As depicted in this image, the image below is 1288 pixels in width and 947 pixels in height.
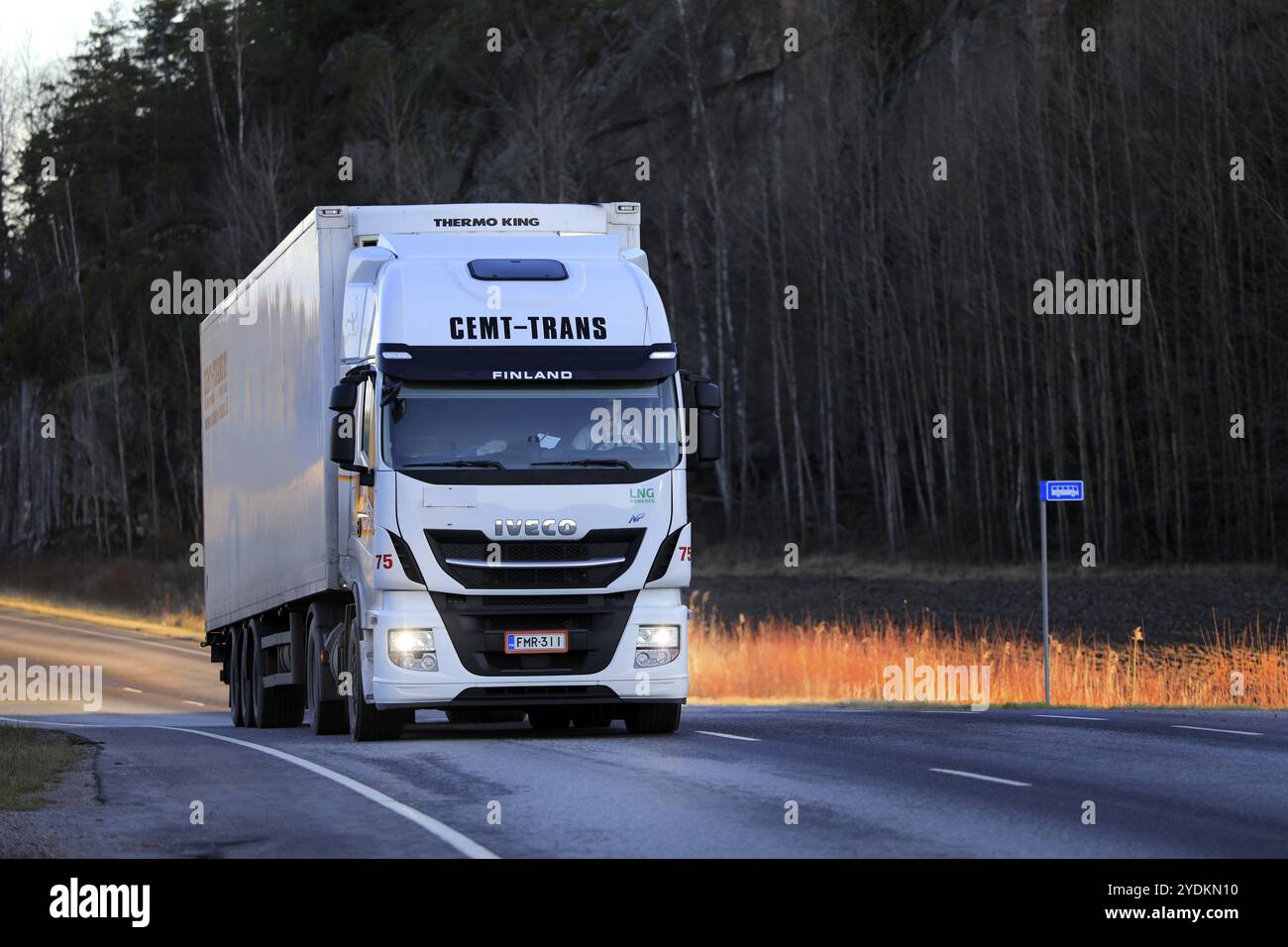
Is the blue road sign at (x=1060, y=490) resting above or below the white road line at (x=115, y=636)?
above

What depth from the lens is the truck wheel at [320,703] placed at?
2147 centimetres

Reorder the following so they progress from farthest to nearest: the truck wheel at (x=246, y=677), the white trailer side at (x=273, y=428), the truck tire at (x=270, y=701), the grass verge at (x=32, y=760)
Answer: the truck wheel at (x=246, y=677) < the truck tire at (x=270, y=701) < the white trailer side at (x=273, y=428) < the grass verge at (x=32, y=760)

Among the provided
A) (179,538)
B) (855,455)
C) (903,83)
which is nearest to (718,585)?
(855,455)

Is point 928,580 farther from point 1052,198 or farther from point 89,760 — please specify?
point 89,760

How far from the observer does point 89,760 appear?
1933 cm

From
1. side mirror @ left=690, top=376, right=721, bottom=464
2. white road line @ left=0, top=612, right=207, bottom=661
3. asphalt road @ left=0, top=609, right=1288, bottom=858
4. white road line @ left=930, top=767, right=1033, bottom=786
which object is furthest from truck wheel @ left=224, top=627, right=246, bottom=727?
white road line @ left=0, top=612, right=207, bottom=661

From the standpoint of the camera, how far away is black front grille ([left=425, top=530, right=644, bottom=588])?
733 inches

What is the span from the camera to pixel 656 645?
63.1 feet

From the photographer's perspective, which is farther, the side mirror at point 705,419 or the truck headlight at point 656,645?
the truck headlight at point 656,645

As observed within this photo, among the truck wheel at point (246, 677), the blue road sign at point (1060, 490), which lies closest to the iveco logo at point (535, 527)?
the truck wheel at point (246, 677)

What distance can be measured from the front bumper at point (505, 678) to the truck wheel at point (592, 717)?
2.60 metres

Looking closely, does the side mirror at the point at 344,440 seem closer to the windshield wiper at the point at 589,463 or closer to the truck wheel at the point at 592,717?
the windshield wiper at the point at 589,463

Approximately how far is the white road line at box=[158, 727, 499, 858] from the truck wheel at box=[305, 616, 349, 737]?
4.62 ft

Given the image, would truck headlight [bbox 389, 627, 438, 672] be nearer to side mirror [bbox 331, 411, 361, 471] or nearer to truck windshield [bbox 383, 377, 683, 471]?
truck windshield [bbox 383, 377, 683, 471]
